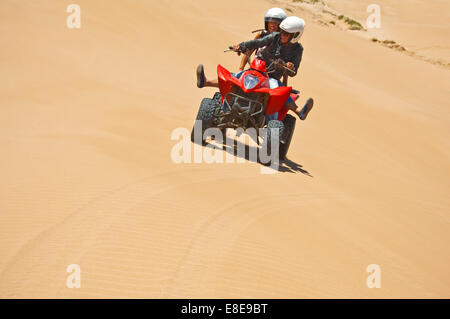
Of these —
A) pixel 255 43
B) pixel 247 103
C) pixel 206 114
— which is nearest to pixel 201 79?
pixel 206 114

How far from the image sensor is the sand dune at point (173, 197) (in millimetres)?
3441

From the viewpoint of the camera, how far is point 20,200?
4.09 meters

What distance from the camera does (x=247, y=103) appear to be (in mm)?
6566

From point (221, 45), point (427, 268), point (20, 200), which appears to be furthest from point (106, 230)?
point (221, 45)

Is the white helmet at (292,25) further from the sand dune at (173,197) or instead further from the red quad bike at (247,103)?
the sand dune at (173,197)

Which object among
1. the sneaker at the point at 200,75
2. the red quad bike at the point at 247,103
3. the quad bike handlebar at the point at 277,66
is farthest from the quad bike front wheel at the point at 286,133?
the sneaker at the point at 200,75

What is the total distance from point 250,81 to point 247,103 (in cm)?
29

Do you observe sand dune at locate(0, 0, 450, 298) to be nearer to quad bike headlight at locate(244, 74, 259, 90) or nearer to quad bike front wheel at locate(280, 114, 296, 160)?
quad bike front wheel at locate(280, 114, 296, 160)

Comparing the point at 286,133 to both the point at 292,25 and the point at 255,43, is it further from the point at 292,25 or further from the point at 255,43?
the point at 292,25

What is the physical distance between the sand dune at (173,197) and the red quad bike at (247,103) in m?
0.52

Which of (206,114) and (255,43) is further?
(255,43)

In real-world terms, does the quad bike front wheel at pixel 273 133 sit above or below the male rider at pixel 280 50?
below

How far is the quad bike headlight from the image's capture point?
6.39 m
